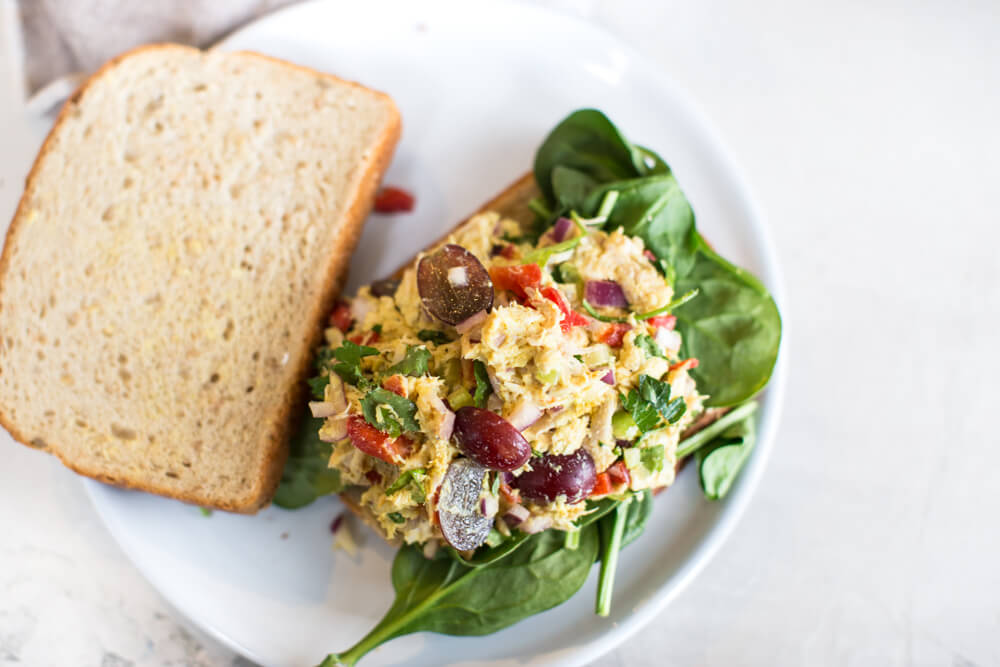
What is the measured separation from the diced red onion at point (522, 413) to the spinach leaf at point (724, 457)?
841 millimetres

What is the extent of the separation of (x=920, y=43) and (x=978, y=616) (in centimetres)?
229

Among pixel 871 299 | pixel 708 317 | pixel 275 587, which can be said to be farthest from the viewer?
pixel 871 299

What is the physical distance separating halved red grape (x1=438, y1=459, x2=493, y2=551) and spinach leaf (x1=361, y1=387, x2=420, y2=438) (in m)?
0.16

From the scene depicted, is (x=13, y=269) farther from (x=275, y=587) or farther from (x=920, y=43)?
(x=920, y=43)

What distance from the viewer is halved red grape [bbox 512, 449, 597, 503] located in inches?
69.7

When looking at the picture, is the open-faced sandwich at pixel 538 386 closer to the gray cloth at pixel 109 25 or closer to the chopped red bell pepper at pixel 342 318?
the chopped red bell pepper at pixel 342 318

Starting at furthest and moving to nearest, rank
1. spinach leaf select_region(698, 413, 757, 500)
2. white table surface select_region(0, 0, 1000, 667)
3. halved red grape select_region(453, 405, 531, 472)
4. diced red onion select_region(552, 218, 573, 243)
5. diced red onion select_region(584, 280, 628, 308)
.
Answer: white table surface select_region(0, 0, 1000, 667) → spinach leaf select_region(698, 413, 757, 500) → diced red onion select_region(552, 218, 573, 243) → diced red onion select_region(584, 280, 628, 308) → halved red grape select_region(453, 405, 531, 472)

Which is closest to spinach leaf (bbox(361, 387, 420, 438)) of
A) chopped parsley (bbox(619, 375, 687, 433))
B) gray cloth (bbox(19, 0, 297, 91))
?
chopped parsley (bbox(619, 375, 687, 433))

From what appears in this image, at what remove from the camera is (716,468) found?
7.50 ft

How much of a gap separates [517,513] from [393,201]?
4.17 feet

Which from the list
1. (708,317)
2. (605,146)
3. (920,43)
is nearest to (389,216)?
(605,146)

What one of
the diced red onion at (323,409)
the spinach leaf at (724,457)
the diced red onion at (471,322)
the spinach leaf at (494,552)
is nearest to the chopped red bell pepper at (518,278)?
the diced red onion at (471,322)

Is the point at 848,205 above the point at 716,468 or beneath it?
above

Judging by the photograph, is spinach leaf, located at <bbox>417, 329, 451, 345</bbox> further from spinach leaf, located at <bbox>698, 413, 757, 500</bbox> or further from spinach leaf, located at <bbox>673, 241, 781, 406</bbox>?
spinach leaf, located at <bbox>698, 413, 757, 500</bbox>
